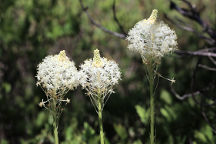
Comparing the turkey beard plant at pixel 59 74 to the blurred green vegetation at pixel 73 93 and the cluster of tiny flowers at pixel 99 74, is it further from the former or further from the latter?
the blurred green vegetation at pixel 73 93

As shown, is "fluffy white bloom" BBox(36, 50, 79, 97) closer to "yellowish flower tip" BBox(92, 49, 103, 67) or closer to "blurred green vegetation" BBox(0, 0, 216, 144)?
"yellowish flower tip" BBox(92, 49, 103, 67)

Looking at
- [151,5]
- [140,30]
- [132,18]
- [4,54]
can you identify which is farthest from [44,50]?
[140,30]

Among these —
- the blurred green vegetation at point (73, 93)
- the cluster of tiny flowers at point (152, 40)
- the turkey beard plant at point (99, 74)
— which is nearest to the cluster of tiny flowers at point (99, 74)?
the turkey beard plant at point (99, 74)

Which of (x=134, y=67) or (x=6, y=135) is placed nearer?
(x=6, y=135)

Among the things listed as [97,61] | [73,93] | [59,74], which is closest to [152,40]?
[97,61]

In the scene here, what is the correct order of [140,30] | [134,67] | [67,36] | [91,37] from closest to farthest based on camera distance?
[140,30]
[67,36]
[91,37]
[134,67]

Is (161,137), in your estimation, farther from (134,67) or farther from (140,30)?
(134,67)
